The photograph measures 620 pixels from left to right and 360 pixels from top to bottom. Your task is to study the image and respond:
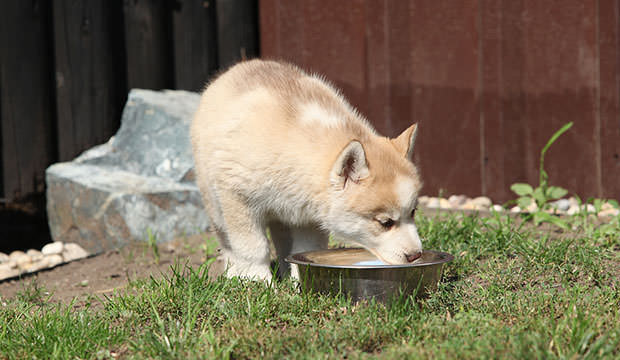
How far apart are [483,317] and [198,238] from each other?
3342 mm

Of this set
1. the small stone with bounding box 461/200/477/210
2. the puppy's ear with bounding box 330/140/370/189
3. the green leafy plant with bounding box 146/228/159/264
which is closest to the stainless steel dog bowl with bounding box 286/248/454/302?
the puppy's ear with bounding box 330/140/370/189

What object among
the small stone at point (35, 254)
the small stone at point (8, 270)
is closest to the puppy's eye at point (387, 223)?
the small stone at point (8, 270)

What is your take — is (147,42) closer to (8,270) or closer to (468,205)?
(8,270)

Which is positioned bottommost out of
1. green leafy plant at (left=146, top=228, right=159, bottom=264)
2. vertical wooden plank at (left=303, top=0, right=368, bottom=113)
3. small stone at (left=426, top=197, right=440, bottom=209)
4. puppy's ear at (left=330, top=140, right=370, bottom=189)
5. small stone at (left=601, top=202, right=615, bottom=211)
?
green leafy plant at (left=146, top=228, right=159, bottom=264)

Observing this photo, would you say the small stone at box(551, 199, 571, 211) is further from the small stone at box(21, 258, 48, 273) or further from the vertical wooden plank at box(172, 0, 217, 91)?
the small stone at box(21, 258, 48, 273)

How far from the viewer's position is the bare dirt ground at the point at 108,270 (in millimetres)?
5039

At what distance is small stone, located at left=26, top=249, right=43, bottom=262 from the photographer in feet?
20.4

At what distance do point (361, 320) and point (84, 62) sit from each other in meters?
4.38

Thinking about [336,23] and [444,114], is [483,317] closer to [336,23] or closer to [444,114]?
[444,114]

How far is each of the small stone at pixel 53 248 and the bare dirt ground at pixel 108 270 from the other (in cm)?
32

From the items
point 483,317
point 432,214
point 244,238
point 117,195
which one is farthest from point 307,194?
point 117,195

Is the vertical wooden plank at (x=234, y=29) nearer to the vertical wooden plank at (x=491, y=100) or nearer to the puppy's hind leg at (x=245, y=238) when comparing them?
the vertical wooden plank at (x=491, y=100)

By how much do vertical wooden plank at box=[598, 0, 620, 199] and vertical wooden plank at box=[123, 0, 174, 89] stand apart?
13.1 feet

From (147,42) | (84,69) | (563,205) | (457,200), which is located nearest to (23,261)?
(84,69)
